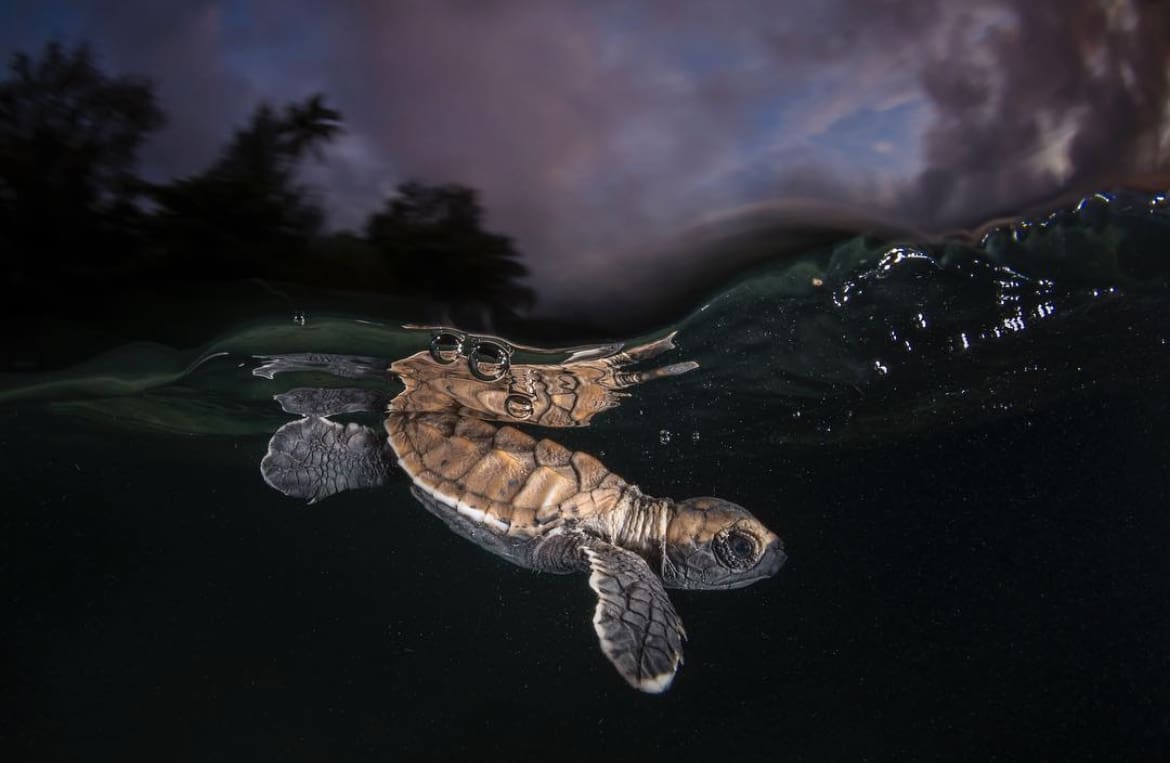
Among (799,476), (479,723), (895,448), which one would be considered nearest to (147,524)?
(479,723)

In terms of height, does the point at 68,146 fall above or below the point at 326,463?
above

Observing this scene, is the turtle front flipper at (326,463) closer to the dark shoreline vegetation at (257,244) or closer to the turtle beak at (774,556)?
the dark shoreline vegetation at (257,244)

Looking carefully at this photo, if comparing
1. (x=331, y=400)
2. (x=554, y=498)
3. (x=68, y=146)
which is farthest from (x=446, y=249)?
(x=331, y=400)

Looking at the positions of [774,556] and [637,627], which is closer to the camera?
[637,627]

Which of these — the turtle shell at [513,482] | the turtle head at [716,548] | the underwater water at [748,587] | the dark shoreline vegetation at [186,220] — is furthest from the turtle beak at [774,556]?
the dark shoreline vegetation at [186,220]

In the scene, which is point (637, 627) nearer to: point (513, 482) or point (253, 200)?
point (513, 482)

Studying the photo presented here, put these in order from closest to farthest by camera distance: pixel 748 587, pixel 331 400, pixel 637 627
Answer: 1. pixel 637 627
2. pixel 331 400
3. pixel 748 587

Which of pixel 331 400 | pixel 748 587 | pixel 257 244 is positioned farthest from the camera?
pixel 748 587

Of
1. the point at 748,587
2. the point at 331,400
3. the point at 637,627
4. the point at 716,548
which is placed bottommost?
the point at 748,587

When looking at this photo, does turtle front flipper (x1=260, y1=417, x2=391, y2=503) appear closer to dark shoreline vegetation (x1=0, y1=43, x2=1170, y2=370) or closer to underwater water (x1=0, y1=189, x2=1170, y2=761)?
underwater water (x1=0, y1=189, x2=1170, y2=761)
